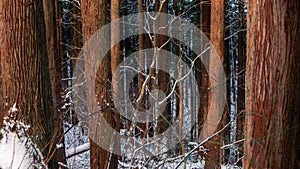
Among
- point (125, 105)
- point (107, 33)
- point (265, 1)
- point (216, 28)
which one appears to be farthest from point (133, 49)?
point (265, 1)

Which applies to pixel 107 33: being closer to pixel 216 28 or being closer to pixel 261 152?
pixel 216 28

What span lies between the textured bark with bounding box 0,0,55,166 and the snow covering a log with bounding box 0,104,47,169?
200mm

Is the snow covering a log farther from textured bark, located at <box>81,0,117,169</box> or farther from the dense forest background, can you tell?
textured bark, located at <box>81,0,117,169</box>

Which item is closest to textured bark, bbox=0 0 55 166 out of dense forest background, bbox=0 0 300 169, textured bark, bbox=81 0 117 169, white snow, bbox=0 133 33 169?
dense forest background, bbox=0 0 300 169

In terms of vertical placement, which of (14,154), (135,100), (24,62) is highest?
(24,62)

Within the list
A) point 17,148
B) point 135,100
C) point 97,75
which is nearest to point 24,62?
point 17,148

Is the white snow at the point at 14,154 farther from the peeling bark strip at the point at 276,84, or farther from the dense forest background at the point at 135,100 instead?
the peeling bark strip at the point at 276,84

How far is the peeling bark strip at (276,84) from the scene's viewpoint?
2.73m

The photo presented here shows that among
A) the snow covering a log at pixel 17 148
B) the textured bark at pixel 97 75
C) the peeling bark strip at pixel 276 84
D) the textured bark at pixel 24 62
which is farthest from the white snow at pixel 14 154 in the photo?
the textured bark at pixel 97 75

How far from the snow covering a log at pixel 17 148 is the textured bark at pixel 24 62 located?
0.20 meters

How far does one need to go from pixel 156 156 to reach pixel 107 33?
3.11 metres

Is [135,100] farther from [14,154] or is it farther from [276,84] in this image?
[276,84]

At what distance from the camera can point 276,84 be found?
109 inches

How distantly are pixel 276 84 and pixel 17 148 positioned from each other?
2.47 meters
